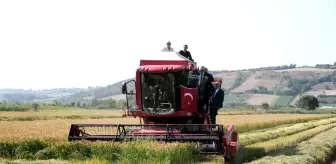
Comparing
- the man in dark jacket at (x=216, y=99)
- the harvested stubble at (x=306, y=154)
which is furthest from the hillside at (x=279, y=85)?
the man in dark jacket at (x=216, y=99)

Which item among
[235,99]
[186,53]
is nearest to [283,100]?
[235,99]

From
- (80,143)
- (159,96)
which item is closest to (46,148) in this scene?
(80,143)

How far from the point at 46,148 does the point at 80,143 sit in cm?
135

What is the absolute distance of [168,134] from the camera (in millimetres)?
13656

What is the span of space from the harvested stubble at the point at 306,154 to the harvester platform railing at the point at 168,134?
118cm

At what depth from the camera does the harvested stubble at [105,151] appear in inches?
471

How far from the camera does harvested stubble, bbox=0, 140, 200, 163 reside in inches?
471

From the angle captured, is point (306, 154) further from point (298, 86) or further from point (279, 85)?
point (279, 85)

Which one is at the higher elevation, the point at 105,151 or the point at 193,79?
the point at 193,79

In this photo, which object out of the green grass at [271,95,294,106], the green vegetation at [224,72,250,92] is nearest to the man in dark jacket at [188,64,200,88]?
the green grass at [271,95,294,106]

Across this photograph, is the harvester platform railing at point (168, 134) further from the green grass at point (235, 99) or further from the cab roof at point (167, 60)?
the green grass at point (235, 99)

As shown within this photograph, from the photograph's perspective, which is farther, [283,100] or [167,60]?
[283,100]

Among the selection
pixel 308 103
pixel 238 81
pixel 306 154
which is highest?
pixel 238 81

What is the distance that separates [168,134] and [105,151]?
5.74ft
